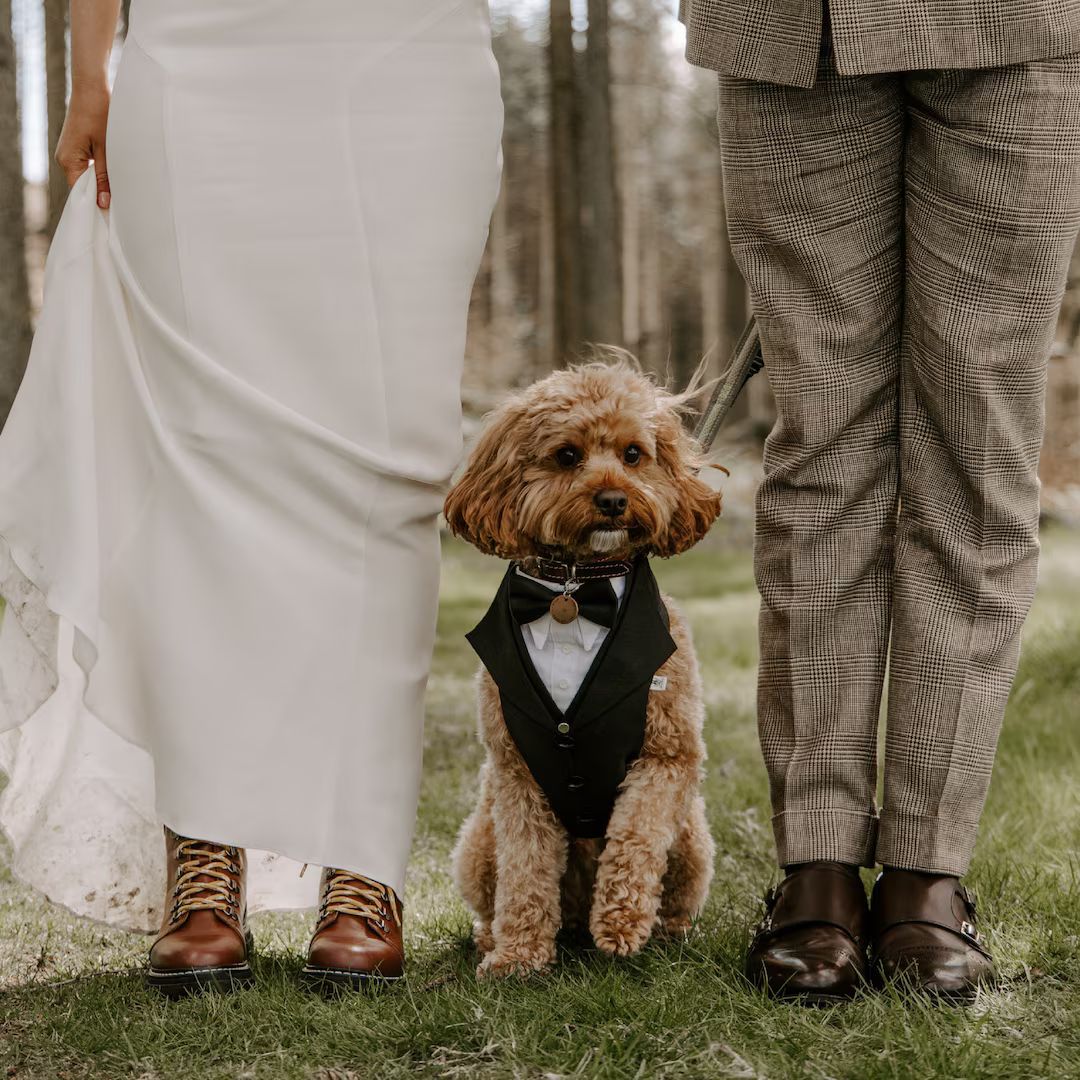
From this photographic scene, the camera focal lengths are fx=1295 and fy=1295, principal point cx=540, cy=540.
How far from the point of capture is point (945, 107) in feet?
8.02

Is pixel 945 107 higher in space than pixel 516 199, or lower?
higher

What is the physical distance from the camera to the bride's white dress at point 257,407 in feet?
8.80

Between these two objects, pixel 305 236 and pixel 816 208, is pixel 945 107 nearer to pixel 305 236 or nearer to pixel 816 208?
pixel 816 208

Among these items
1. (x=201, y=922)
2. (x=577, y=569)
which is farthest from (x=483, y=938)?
(x=577, y=569)

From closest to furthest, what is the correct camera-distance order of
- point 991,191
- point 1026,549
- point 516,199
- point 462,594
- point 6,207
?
point 991,191 → point 1026,549 → point 6,207 → point 462,594 → point 516,199

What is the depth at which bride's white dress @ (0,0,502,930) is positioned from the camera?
106 inches

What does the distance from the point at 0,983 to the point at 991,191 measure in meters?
2.59

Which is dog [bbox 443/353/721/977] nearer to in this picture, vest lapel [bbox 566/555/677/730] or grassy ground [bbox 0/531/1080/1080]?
vest lapel [bbox 566/555/677/730]

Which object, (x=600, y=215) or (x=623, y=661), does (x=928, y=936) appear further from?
(x=600, y=215)

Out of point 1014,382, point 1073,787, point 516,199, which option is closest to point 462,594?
point 1073,787

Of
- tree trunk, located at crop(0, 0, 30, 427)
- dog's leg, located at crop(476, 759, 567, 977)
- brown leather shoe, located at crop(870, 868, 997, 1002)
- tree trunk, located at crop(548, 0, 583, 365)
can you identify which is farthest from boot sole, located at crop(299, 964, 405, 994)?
tree trunk, located at crop(548, 0, 583, 365)

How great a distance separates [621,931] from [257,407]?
52.2 inches

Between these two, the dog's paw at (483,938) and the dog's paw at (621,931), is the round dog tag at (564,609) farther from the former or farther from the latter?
the dog's paw at (483,938)

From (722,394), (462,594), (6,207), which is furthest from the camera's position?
(462,594)
